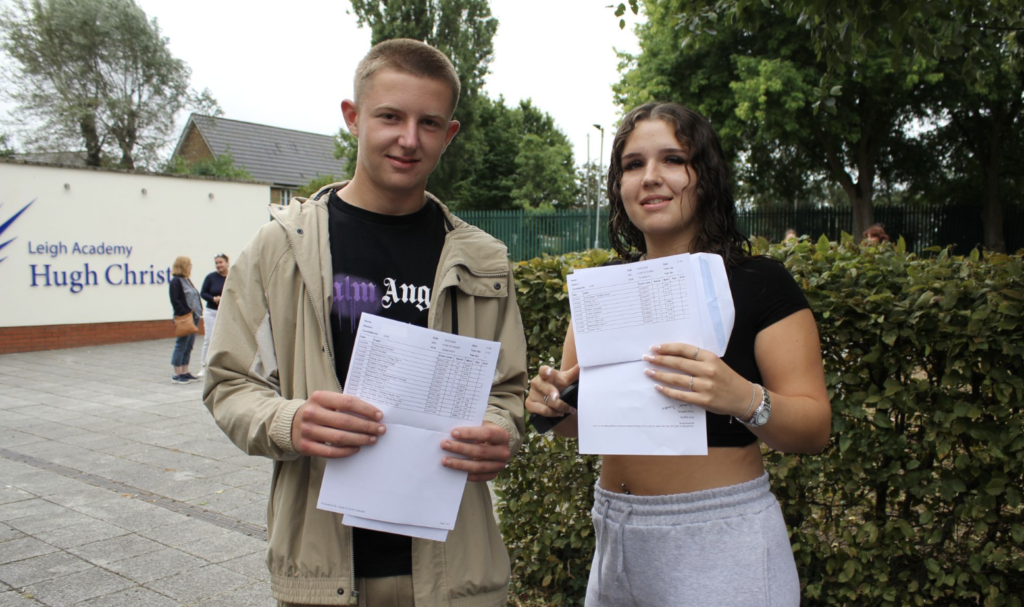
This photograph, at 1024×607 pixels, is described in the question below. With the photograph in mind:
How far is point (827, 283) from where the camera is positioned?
3061mm


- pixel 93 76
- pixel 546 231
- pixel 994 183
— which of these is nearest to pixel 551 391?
pixel 546 231

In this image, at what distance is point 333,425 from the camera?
5.30 ft

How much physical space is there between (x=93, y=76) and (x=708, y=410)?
35038 mm

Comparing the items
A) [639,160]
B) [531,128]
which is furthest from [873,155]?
[531,128]

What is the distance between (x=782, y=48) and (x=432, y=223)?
2274 centimetres

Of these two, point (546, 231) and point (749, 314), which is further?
point (546, 231)

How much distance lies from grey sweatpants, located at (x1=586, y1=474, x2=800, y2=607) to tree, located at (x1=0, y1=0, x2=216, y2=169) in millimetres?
34137

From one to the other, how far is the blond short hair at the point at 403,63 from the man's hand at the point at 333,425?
799mm

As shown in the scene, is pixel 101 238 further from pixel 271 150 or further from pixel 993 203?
pixel 271 150

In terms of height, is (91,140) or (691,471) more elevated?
(91,140)

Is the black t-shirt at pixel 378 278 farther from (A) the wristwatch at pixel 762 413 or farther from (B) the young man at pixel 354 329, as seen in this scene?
(A) the wristwatch at pixel 762 413

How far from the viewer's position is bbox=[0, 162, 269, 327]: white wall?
48.9 ft

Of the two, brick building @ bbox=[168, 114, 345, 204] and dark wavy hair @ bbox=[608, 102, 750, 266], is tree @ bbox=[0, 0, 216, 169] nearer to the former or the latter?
brick building @ bbox=[168, 114, 345, 204]

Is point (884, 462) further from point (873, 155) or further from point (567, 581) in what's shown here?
point (873, 155)
